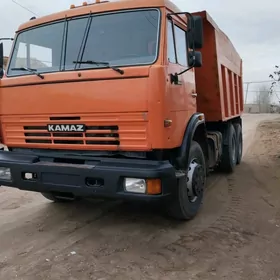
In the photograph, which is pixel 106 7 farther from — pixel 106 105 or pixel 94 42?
Result: pixel 106 105

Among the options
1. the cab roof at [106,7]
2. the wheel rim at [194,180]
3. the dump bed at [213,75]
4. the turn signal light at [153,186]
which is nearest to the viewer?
the turn signal light at [153,186]

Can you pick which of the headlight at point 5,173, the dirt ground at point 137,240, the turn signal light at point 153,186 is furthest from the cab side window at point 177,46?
the headlight at point 5,173

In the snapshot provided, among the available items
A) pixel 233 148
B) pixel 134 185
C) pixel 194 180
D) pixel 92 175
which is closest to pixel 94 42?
pixel 92 175

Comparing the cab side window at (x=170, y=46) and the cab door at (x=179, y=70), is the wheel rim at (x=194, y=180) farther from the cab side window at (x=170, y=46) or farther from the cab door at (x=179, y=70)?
the cab side window at (x=170, y=46)

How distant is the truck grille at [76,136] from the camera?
375 cm

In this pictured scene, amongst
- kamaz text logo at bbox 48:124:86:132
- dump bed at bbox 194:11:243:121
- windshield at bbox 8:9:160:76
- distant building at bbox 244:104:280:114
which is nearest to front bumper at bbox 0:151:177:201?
kamaz text logo at bbox 48:124:86:132

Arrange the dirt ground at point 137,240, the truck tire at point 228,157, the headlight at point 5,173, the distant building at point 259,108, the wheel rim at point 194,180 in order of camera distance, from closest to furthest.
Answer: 1. the dirt ground at point 137,240
2. the headlight at point 5,173
3. the wheel rim at point 194,180
4. the truck tire at point 228,157
5. the distant building at point 259,108

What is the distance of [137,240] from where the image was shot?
401 centimetres

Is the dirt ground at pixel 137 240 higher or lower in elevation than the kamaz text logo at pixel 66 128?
lower

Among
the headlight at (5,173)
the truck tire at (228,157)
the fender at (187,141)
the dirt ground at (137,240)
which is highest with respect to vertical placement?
the fender at (187,141)

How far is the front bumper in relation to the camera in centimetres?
358

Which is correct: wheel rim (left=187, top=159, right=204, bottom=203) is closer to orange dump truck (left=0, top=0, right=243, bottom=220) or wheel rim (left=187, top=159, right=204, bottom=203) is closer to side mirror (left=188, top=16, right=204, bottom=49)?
orange dump truck (left=0, top=0, right=243, bottom=220)

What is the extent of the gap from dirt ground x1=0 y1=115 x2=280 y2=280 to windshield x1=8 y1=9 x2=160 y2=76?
1.90m

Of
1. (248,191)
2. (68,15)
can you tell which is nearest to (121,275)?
(68,15)
